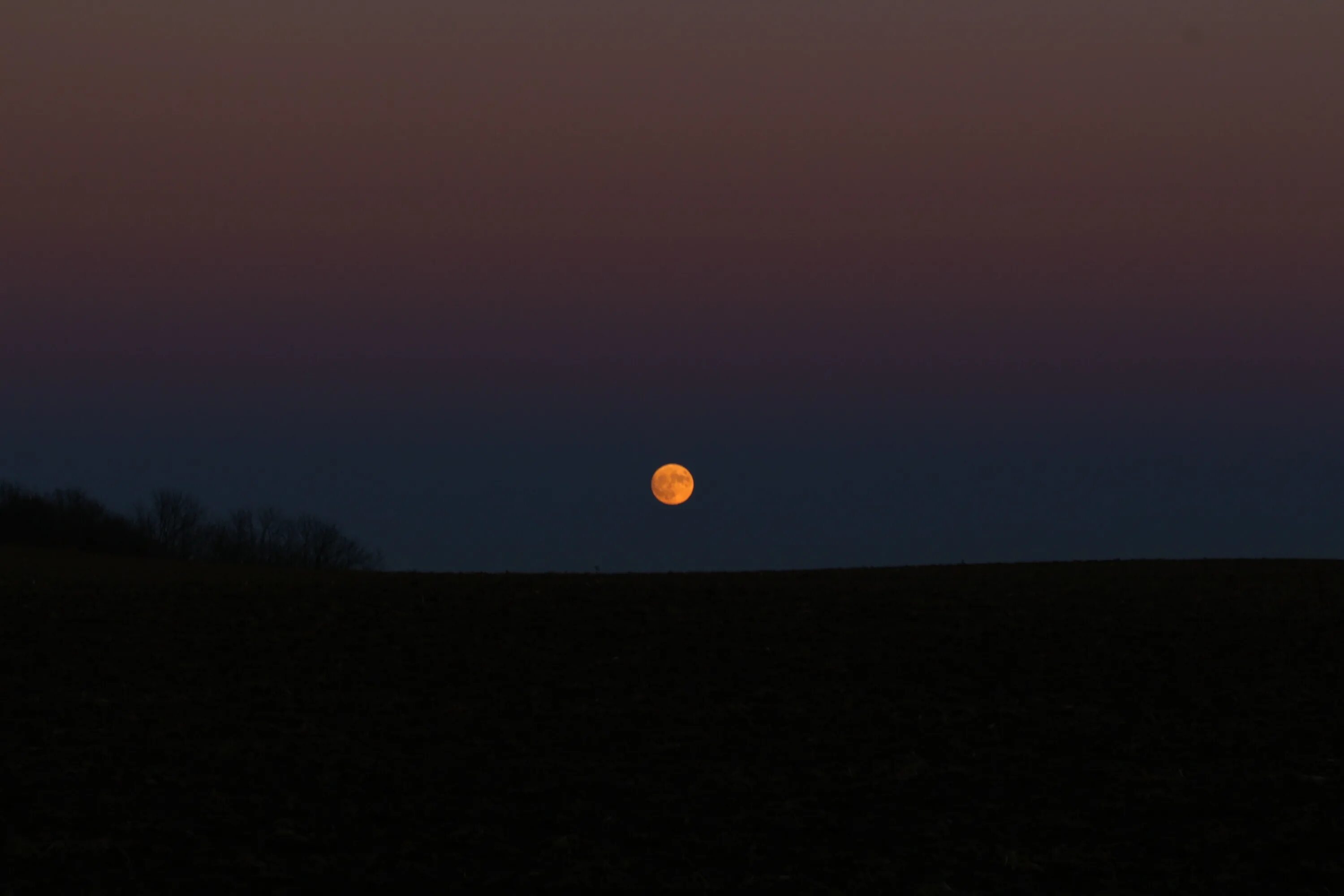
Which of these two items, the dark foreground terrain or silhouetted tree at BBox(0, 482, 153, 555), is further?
silhouetted tree at BBox(0, 482, 153, 555)

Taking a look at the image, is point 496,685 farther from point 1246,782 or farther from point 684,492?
point 684,492

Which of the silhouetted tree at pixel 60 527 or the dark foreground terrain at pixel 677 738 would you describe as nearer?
the dark foreground terrain at pixel 677 738

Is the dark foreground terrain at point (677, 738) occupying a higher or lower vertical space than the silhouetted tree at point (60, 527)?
lower

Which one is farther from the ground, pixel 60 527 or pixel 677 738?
pixel 60 527

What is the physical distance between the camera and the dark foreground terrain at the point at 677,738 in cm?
1125

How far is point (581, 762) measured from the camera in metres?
14.2

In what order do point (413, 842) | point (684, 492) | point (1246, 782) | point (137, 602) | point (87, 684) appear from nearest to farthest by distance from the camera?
1. point (413, 842)
2. point (1246, 782)
3. point (87, 684)
4. point (137, 602)
5. point (684, 492)

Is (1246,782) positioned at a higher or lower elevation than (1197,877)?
higher

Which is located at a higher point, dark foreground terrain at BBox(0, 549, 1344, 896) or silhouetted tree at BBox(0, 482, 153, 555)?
silhouetted tree at BBox(0, 482, 153, 555)

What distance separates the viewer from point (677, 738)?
1516 centimetres

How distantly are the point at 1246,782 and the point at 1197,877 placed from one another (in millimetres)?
2961

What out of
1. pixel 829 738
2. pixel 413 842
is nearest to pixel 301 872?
pixel 413 842

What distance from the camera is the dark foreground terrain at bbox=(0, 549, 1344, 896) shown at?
36.9ft

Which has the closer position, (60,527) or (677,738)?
(677,738)
